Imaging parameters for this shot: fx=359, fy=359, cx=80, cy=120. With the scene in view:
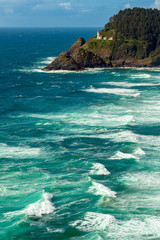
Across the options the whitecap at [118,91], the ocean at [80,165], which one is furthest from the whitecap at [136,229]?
the whitecap at [118,91]

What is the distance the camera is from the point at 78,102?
98875mm

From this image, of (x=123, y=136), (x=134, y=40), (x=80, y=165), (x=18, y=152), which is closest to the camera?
(x=80, y=165)

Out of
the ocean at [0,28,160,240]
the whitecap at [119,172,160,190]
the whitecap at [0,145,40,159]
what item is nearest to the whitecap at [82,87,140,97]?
the ocean at [0,28,160,240]

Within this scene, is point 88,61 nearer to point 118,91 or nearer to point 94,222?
point 118,91

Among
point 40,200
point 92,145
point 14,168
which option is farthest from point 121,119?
point 40,200

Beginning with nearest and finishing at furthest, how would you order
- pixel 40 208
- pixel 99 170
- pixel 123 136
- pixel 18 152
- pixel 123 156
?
pixel 40 208
pixel 99 170
pixel 123 156
pixel 18 152
pixel 123 136

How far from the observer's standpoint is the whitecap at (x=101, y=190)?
46.2m

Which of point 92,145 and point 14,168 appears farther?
point 92,145

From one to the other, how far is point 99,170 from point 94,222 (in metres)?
14.5

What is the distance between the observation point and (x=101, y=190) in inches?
1863

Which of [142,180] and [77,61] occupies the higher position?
[77,61]

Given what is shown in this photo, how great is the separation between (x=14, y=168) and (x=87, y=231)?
1997cm

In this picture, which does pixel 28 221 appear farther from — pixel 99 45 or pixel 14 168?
pixel 99 45

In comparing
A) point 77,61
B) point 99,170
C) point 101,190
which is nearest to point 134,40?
point 77,61
